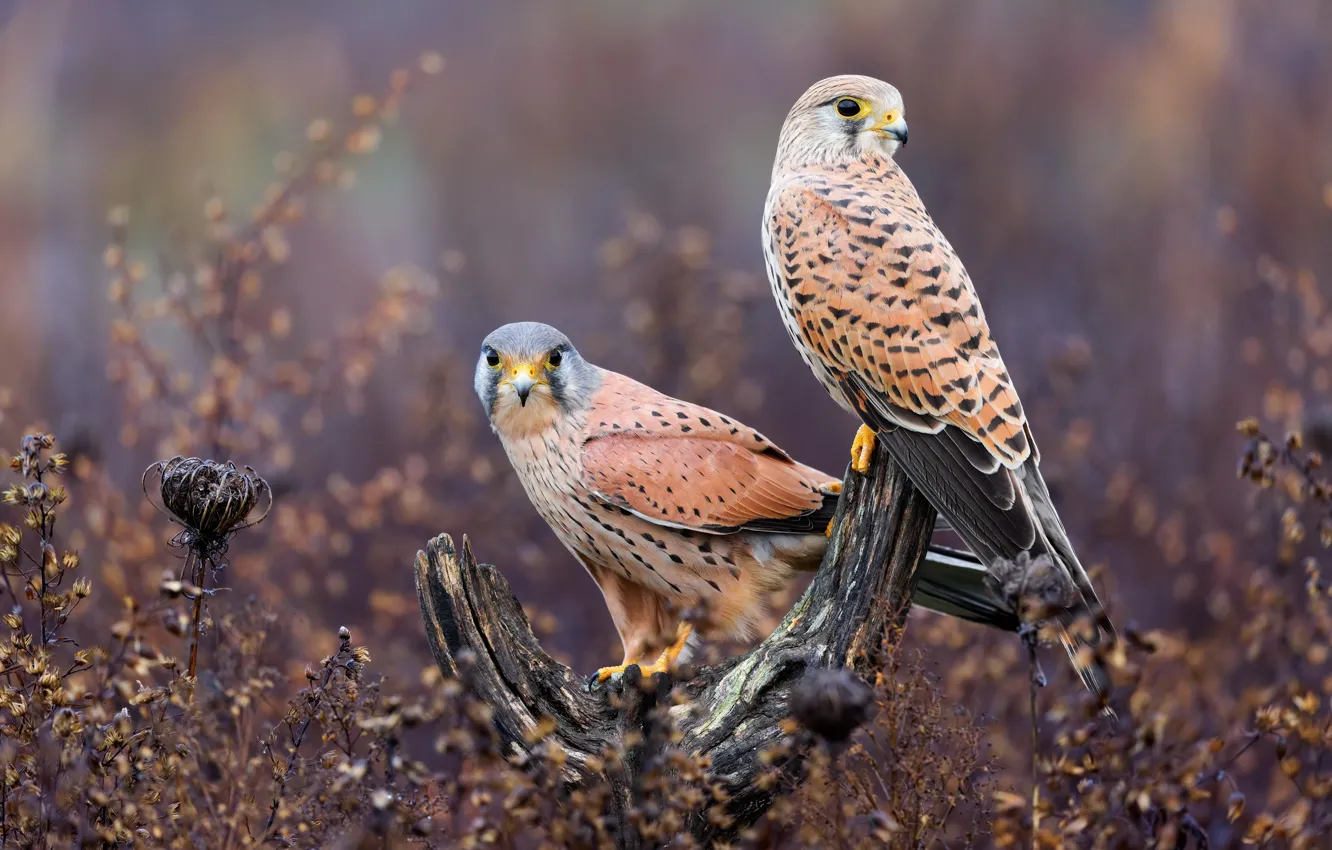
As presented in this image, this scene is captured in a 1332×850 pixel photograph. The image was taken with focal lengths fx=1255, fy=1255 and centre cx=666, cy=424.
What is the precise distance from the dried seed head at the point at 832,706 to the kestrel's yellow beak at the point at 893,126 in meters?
1.86

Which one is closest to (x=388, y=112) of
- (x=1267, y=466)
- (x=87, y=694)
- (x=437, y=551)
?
(x=437, y=551)

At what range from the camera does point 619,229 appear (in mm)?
7234

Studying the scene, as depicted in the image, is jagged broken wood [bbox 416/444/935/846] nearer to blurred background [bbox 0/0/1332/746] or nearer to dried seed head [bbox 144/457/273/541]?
dried seed head [bbox 144/457/273/541]

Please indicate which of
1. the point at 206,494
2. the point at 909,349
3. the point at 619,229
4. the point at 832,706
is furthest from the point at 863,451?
the point at 619,229

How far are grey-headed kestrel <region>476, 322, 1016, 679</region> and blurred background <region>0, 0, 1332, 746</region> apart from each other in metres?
1.37

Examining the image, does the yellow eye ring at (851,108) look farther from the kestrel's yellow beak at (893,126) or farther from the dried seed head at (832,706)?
the dried seed head at (832,706)

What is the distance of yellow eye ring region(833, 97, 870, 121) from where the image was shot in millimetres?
3324

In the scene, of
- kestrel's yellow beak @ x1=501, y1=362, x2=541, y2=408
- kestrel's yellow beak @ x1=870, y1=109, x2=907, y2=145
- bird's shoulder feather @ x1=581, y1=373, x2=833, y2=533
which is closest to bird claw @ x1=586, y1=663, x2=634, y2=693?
bird's shoulder feather @ x1=581, y1=373, x2=833, y2=533

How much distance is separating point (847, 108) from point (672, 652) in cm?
150

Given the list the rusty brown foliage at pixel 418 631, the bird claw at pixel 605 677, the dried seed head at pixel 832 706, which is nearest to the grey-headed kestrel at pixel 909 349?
the rusty brown foliage at pixel 418 631

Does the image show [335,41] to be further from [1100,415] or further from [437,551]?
[437,551]

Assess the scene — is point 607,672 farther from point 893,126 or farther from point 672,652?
point 893,126

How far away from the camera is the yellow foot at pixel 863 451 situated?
298cm

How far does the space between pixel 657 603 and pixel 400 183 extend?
497 cm
